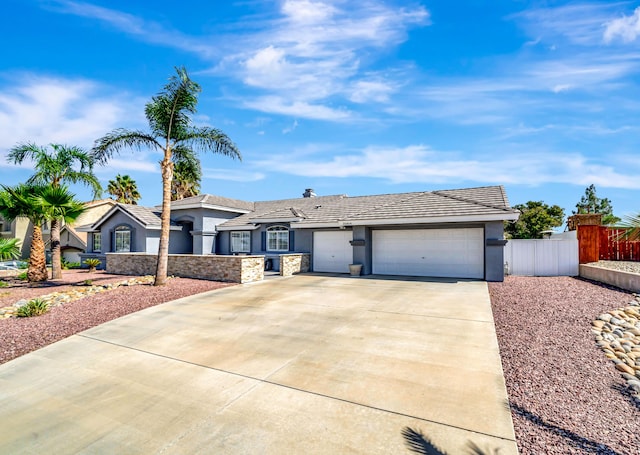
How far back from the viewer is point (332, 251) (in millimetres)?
18312

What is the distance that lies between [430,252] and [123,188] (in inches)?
1412

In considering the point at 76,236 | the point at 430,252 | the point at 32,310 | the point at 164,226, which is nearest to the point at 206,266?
the point at 164,226

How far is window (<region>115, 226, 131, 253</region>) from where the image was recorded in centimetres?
2342

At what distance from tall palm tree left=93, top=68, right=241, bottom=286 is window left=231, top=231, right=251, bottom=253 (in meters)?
8.34

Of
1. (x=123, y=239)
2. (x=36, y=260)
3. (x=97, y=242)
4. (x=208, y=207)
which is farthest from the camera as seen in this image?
(x=97, y=242)

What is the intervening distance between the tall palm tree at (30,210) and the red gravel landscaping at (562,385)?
19.3m

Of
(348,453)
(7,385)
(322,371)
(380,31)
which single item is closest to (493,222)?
(380,31)

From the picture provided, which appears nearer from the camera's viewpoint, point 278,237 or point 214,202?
point 278,237

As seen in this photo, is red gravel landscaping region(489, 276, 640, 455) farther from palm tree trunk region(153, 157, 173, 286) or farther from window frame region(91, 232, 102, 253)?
window frame region(91, 232, 102, 253)

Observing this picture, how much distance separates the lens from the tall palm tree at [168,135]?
45.2 ft

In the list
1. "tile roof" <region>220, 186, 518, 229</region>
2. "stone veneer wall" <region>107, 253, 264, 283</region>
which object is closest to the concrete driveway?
"stone veneer wall" <region>107, 253, 264, 283</region>

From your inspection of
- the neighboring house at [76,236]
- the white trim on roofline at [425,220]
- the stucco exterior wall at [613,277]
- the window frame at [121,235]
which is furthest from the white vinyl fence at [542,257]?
the neighboring house at [76,236]

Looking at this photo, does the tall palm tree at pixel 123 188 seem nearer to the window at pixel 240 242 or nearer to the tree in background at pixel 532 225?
the window at pixel 240 242

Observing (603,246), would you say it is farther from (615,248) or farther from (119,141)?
(119,141)
